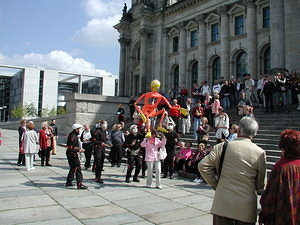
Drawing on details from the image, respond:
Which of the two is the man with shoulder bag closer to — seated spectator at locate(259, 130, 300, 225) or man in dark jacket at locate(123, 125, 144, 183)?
seated spectator at locate(259, 130, 300, 225)

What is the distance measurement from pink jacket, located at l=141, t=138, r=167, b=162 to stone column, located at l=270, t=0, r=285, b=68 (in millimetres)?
14970

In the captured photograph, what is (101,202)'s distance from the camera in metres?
6.93

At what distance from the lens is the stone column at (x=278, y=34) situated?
20797mm

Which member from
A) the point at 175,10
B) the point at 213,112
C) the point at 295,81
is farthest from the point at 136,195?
the point at 175,10

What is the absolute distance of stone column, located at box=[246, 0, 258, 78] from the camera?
24.6 metres

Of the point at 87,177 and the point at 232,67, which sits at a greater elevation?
the point at 232,67

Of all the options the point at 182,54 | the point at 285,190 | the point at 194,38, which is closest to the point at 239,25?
the point at 194,38

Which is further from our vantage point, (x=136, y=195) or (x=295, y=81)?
(x=295, y=81)

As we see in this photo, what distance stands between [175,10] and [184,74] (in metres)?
7.14

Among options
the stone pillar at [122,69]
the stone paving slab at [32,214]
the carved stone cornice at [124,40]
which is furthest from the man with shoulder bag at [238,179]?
the carved stone cornice at [124,40]

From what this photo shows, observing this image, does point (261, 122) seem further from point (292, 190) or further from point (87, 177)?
point (292, 190)

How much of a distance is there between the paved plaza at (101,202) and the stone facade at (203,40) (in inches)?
637

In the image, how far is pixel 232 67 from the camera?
27219 millimetres

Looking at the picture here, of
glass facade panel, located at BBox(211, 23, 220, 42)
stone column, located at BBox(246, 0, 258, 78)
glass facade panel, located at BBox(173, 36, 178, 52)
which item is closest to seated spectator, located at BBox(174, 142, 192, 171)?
stone column, located at BBox(246, 0, 258, 78)
